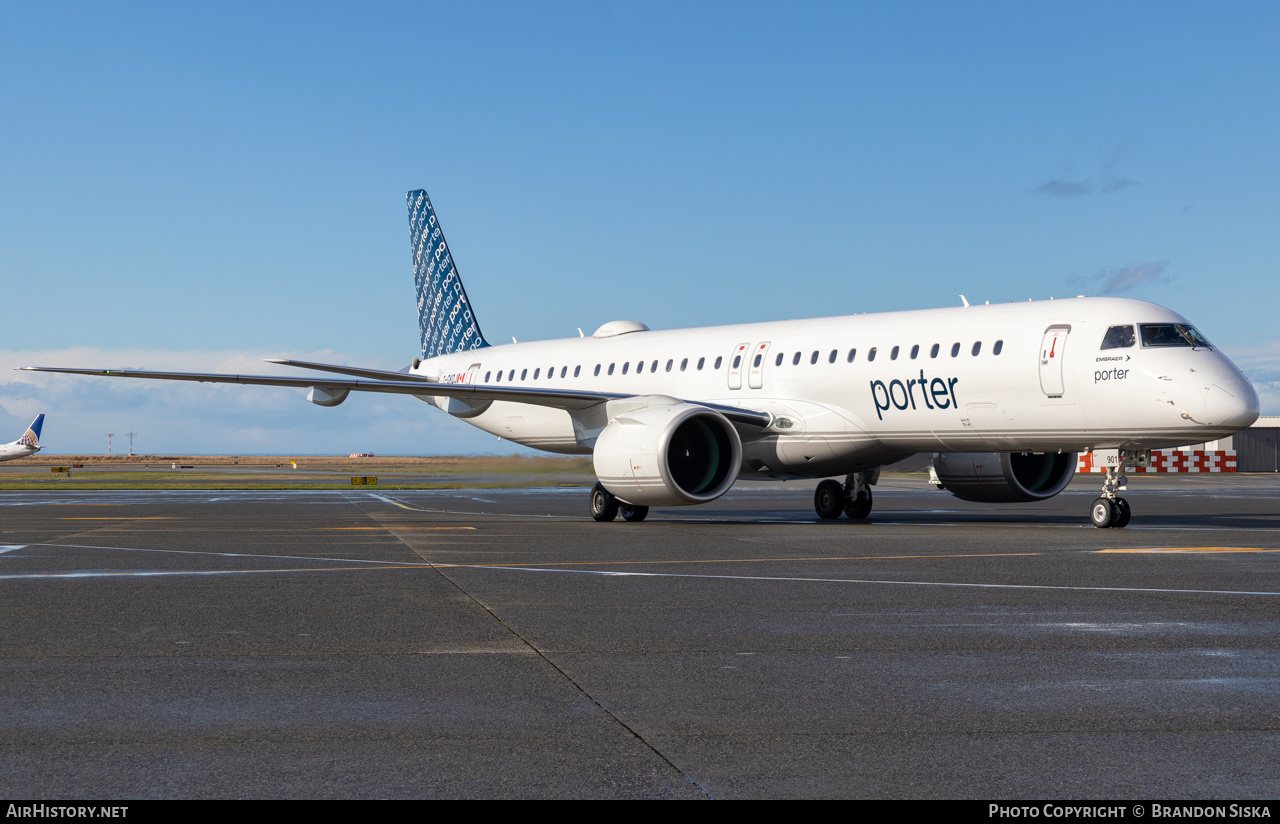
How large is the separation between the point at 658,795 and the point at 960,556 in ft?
33.8

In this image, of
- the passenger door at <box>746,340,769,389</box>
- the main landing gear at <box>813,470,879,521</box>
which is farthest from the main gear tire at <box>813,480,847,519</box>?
the passenger door at <box>746,340,769,389</box>

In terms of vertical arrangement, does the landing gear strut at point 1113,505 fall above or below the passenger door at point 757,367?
below

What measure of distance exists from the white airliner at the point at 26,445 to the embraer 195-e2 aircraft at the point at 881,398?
245 ft

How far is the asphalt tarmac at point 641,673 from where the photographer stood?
14.4ft

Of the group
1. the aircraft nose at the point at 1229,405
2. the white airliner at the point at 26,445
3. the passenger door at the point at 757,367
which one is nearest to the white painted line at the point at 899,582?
the aircraft nose at the point at 1229,405

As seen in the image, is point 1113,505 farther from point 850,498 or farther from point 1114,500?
point 850,498

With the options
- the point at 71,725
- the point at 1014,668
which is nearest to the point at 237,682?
the point at 71,725

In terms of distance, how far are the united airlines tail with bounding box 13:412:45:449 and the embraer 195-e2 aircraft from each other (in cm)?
7628

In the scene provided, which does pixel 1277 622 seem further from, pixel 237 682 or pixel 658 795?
pixel 237 682

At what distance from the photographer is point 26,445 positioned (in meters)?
90.4

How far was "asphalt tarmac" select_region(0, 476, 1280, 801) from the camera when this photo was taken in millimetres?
4375

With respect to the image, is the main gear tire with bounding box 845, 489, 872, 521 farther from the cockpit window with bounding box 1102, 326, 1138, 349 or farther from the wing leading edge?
the cockpit window with bounding box 1102, 326, 1138, 349

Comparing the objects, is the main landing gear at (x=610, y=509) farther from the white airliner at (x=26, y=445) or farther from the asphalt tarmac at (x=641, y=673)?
the white airliner at (x=26, y=445)

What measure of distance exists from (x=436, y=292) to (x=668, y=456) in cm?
1581
